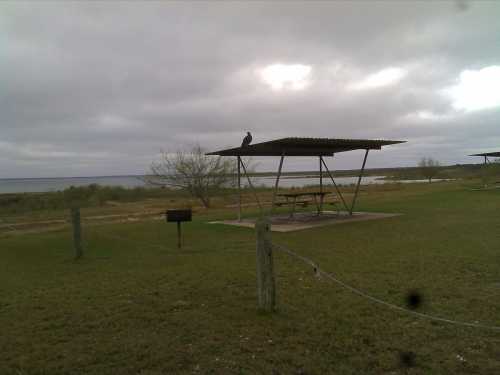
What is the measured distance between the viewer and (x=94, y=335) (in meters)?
3.62

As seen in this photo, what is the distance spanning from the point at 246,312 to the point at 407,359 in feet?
5.47

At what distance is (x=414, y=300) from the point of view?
419cm

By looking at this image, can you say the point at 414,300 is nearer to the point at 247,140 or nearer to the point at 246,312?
the point at 246,312

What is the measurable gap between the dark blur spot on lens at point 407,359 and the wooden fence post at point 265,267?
1.38 metres

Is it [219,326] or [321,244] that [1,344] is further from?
[321,244]

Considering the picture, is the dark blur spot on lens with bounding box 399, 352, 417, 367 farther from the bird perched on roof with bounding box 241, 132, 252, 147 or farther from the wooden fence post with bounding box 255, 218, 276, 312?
the bird perched on roof with bounding box 241, 132, 252, 147

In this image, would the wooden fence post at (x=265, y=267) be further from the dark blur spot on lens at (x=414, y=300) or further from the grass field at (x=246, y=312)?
the dark blur spot on lens at (x=414, y=300)

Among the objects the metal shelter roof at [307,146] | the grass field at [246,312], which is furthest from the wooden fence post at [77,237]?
the metal shelter roof at [307,146]

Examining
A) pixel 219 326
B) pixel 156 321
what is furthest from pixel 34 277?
pixel 219 326

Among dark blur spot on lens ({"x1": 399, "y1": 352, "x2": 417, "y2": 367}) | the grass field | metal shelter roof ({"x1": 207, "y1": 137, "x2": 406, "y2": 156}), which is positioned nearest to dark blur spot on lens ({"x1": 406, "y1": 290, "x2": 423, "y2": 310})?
the grass field

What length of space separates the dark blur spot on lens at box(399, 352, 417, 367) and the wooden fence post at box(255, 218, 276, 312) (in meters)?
1.38

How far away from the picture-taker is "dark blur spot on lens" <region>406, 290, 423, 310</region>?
404 centimetres

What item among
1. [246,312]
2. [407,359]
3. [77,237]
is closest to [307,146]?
[77,237]

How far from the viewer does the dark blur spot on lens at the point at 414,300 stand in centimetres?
404
